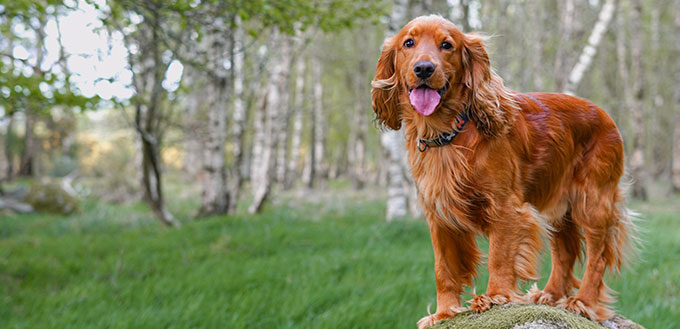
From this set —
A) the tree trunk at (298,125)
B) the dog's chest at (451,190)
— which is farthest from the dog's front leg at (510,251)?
the tree trunk at (298,125)

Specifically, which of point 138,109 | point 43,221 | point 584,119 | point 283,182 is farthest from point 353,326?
point 283,182

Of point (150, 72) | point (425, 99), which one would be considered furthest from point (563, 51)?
point (425, 99)

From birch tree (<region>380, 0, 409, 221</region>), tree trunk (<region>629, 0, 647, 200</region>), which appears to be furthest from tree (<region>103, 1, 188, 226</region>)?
tree trunk (<region>629, 0, 647, 200</region>)

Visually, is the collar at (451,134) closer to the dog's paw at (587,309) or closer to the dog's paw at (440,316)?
the dog's paw at (440,316)

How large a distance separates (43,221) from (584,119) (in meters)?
9.98

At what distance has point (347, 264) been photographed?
17.2ft

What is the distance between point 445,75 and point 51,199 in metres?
11.6

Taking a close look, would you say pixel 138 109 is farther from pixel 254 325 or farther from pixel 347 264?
pixel 254 325

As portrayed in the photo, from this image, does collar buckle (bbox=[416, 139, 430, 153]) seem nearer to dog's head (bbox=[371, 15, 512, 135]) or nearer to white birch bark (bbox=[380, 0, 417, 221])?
dog's head (bbox=[371, 15, 512, 135])

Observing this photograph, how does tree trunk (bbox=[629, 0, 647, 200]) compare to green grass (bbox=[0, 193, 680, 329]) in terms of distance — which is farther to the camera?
tree trunk (bbox=[629, 0, 647, 200])

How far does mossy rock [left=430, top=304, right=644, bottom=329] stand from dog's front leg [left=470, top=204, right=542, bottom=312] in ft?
0.16

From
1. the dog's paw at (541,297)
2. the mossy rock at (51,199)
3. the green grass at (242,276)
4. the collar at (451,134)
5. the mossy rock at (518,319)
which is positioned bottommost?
the mossy rock at (51,199)

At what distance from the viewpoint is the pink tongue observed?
1926 mm

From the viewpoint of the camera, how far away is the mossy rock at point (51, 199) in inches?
426
